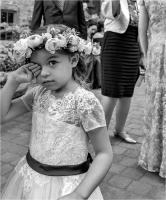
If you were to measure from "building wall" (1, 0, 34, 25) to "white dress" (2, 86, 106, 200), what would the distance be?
753cm

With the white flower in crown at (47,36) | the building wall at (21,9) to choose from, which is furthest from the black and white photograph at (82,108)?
the building wall at (21,9)

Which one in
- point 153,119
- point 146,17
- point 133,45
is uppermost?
point 146,17

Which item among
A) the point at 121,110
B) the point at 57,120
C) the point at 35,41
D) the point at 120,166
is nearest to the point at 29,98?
the point at 57,120

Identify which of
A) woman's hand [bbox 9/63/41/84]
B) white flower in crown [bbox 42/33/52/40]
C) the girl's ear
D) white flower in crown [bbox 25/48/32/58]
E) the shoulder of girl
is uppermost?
white flower in crown [bbox 42/33/52/40]

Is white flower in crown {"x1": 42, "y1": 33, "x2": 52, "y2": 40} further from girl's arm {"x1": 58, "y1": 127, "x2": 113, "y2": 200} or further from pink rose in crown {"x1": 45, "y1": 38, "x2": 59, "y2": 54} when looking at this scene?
girl's arm {"x1": 58, "y1": 127, "x2": 113, "y2": 200}

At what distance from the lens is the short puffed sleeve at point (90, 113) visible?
1638 millimetres

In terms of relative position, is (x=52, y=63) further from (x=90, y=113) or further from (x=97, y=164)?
(x=97, y=164)

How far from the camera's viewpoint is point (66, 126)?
1.69m

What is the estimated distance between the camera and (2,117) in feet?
5.99

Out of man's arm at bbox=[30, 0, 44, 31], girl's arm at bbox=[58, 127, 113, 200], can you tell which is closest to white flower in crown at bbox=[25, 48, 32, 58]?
girl's arm at bbox=[58, 127, 113, 200]

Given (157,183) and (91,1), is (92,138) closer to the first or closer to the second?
(157,183)

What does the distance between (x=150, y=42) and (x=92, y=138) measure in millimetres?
1647

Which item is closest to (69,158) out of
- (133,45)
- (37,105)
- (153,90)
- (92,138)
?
(92,138)

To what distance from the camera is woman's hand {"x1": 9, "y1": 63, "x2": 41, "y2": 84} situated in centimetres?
165
